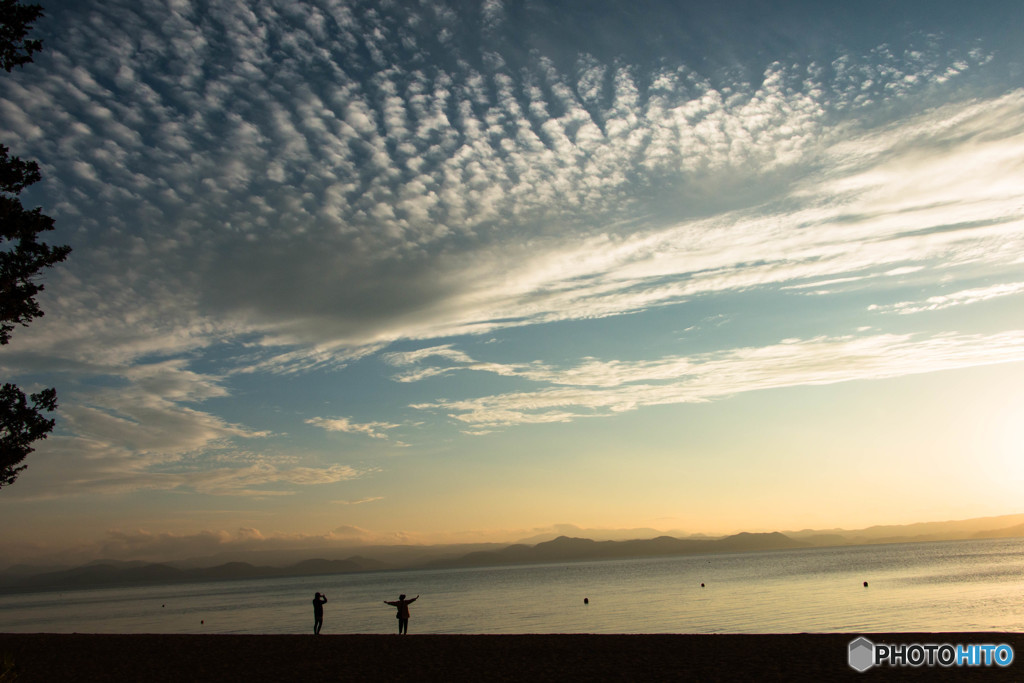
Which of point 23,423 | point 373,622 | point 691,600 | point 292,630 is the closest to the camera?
point 23,423

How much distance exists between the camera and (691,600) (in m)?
63.0
